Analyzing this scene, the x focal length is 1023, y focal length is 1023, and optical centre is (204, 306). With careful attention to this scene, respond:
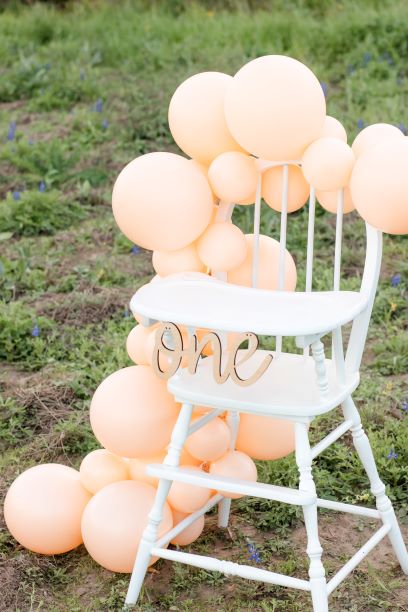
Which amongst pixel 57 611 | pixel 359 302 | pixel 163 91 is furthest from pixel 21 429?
pixel 163 91

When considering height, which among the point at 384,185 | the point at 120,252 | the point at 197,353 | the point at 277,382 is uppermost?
the point at 384,185

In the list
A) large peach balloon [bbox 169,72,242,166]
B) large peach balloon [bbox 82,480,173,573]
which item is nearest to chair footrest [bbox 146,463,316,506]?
large peach balloon [bbox 82,480,173,573]

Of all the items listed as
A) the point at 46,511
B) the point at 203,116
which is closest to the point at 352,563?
the point at 46,511

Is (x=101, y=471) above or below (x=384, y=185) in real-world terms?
below

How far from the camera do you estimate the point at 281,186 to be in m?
2.75

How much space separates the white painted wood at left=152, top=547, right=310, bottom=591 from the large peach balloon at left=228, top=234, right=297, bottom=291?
0.75 meters

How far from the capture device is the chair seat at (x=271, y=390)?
2479mm

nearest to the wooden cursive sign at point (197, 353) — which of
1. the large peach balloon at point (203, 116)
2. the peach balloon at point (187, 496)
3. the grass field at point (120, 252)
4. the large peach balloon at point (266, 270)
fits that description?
the large peach balloon at point (266, 270)

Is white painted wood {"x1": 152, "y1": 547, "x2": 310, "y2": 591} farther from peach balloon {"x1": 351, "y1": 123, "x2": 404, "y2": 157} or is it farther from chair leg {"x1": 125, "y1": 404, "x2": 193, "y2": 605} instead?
peach balloon {"x1": 351, "y1": 123, "x2": 404, "y2": 157}

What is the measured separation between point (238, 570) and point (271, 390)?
0.46 meters

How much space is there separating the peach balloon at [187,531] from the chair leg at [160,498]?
0.26 metres

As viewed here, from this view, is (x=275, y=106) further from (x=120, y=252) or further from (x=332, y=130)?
(x=120, y=252)

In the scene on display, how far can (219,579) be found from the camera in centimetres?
290

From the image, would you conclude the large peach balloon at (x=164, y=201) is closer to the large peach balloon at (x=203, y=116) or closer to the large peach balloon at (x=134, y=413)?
the large peach balloon at (x=203, y=116)
